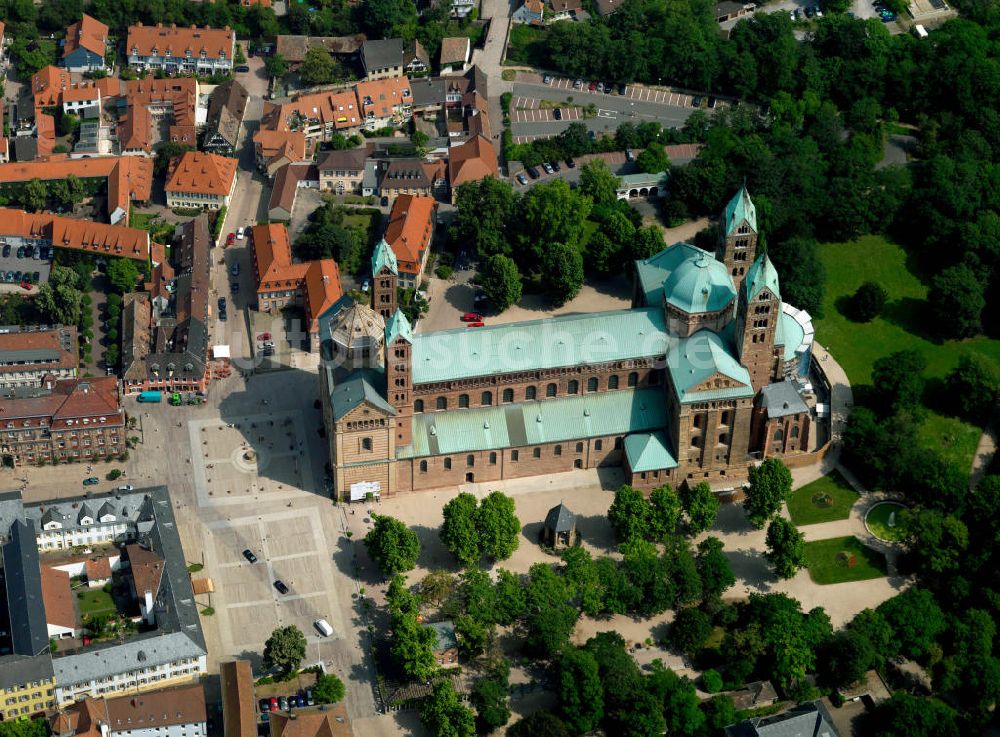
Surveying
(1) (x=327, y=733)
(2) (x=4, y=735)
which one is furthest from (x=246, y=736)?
(2) (x=4, y=735)

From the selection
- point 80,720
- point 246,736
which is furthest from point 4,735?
point 246,736

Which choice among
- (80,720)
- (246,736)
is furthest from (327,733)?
(80,720)

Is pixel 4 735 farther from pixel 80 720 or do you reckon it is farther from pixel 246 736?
pixel 246 736

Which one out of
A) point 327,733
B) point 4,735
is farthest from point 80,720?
point 327,733

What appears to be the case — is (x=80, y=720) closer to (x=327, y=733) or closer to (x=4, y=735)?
(x=4, y=735)

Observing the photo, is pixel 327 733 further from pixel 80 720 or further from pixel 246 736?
pixel 80 720

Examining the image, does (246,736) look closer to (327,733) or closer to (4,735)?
(327,733)
